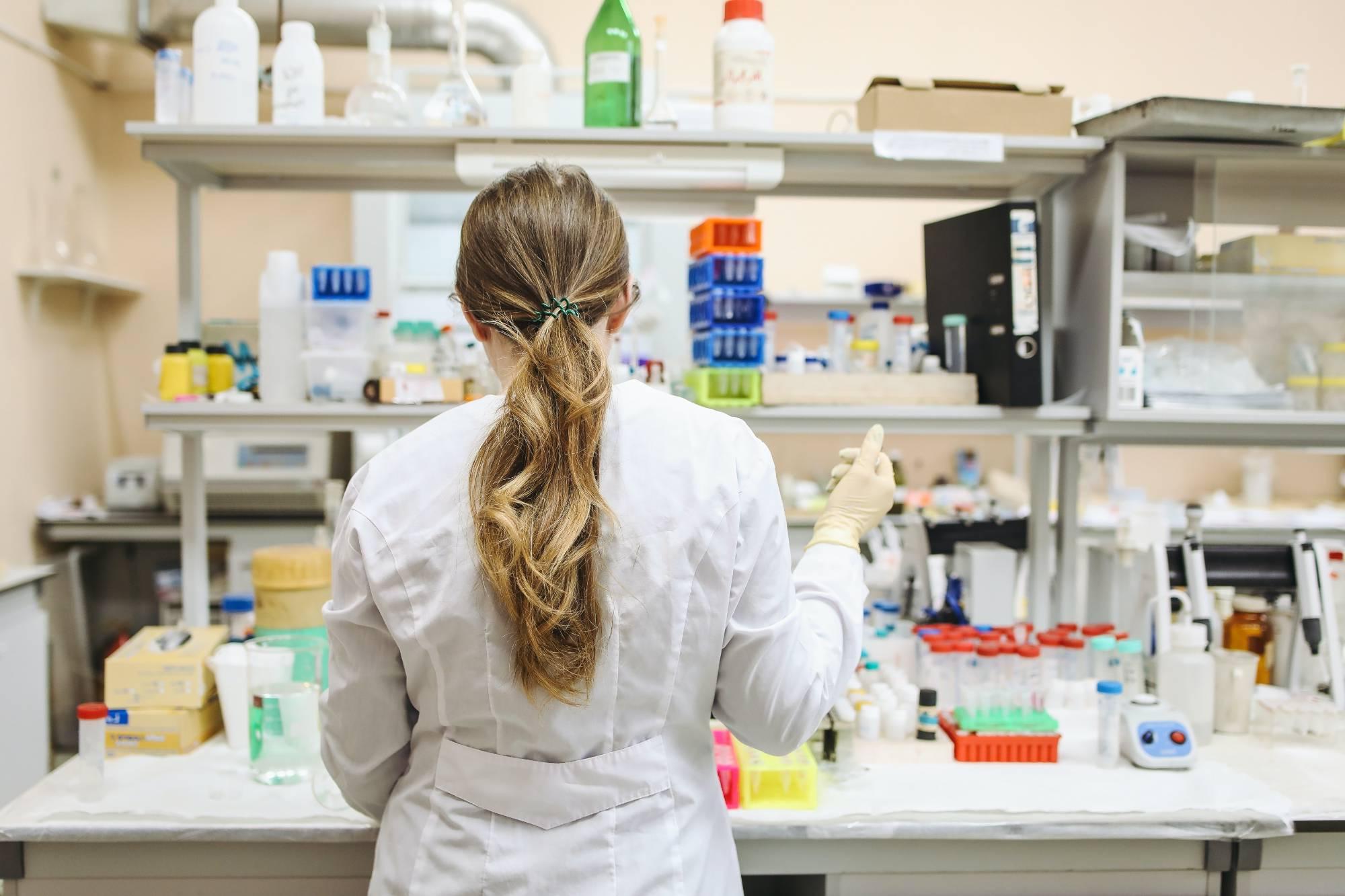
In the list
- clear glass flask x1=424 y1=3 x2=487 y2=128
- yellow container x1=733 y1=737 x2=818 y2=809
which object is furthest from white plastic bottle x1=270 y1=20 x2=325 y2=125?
yellow container x1=733 y1=737 x2=818 y2=809

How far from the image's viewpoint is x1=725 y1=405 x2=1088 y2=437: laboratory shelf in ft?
5.58

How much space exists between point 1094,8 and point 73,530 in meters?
4.66

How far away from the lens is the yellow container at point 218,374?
1721 mm

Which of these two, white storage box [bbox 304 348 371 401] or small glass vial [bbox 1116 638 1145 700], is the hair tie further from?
small glass vial [bbox 1116 638 1145 700]

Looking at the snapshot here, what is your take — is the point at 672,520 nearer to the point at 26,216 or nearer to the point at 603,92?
the point at 603,92

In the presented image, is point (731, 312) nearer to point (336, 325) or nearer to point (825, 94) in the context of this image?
point (336, 325)

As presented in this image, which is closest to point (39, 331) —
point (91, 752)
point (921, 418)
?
point (91, 752)

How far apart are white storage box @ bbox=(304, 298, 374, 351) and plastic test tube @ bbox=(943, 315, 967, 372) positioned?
106cm

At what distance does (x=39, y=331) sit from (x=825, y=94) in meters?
3.05

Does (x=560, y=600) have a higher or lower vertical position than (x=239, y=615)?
higher

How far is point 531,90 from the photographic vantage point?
66.6 inches

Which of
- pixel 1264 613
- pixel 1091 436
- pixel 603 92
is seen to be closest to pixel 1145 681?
→ pixel 1264 613

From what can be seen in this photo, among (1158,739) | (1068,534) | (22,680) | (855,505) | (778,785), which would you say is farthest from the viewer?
(22,680)

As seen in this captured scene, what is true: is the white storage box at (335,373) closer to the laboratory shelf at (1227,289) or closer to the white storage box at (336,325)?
the white storage box at (336,325)
